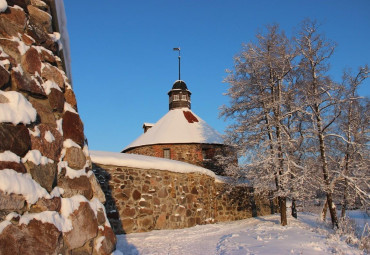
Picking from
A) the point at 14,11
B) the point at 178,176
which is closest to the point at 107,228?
the point at 14,11

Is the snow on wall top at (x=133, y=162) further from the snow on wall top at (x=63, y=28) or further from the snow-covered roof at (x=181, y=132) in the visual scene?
the snow-covered roof at (x=181, y=132)

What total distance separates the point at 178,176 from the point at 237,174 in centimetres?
371

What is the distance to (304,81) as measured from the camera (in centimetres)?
1260

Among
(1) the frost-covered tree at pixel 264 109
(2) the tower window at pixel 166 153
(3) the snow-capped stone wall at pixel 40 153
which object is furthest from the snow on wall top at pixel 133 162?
(2) the tower window at pixel 166 153

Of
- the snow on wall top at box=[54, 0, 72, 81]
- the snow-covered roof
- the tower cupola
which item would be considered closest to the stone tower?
the snow-covered roof

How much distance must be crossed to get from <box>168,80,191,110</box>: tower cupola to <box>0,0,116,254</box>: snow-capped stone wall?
74.5 feet

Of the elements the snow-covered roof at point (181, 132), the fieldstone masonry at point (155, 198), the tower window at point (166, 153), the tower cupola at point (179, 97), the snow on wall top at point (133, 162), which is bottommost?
the fieldstone masonry at point (155, 198)

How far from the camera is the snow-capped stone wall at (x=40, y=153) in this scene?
2.27 m

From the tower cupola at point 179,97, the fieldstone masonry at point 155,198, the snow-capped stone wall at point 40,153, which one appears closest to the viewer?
the snow-capped stone wall at point 40,153

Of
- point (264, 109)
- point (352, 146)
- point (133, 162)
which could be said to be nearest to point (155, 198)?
point (133, 162)

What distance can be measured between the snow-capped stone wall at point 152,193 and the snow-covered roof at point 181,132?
7.14 meters

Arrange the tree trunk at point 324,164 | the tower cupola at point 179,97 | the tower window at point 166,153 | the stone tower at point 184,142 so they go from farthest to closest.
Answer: the tower cupola at point 179,97
the tower window at point 166,153
the stone tower at point 184,142
the tree trunk at point 324,164

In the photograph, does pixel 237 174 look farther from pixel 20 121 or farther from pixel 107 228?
pixel 20 121

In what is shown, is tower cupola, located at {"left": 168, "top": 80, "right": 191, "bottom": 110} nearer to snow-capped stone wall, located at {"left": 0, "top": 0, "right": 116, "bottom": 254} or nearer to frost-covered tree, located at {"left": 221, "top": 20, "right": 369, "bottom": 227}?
frost-covered tree, located at {"left": 221, "top": 20, "right": 369, "bottom": 227}
